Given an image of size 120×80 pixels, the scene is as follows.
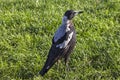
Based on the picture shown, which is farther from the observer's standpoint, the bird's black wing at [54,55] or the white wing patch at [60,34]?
the white wing patch at [60,34]

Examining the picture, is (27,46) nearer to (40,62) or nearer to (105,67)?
(40,62)

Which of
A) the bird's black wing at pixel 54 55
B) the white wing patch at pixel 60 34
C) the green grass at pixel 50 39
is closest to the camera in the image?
the bird's black wing at pixel 54 55

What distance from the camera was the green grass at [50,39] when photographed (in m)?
4.84

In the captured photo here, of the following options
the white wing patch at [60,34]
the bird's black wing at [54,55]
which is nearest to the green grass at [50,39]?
the bird's black wing at [54,55]

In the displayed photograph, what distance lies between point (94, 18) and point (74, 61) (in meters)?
1.16

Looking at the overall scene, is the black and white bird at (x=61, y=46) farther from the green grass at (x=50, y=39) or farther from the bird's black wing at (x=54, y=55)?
the green grass at (x=50, y=39)

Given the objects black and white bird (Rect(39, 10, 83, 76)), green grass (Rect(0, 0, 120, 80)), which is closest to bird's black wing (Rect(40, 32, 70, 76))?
black and white bird (Rect(39, 10, 83, 76))

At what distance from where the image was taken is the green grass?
4.84 metres

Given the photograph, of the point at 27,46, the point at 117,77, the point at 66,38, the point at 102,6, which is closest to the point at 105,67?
the point at 117,77

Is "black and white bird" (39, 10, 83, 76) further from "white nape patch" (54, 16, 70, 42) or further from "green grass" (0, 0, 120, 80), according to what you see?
"green grass" (0, 0, 120, 80)

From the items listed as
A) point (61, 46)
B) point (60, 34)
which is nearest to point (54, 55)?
point (61, 46)

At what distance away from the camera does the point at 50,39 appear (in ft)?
17.8

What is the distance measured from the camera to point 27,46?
532 centimetres

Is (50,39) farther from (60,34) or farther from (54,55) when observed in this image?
(54,55)
